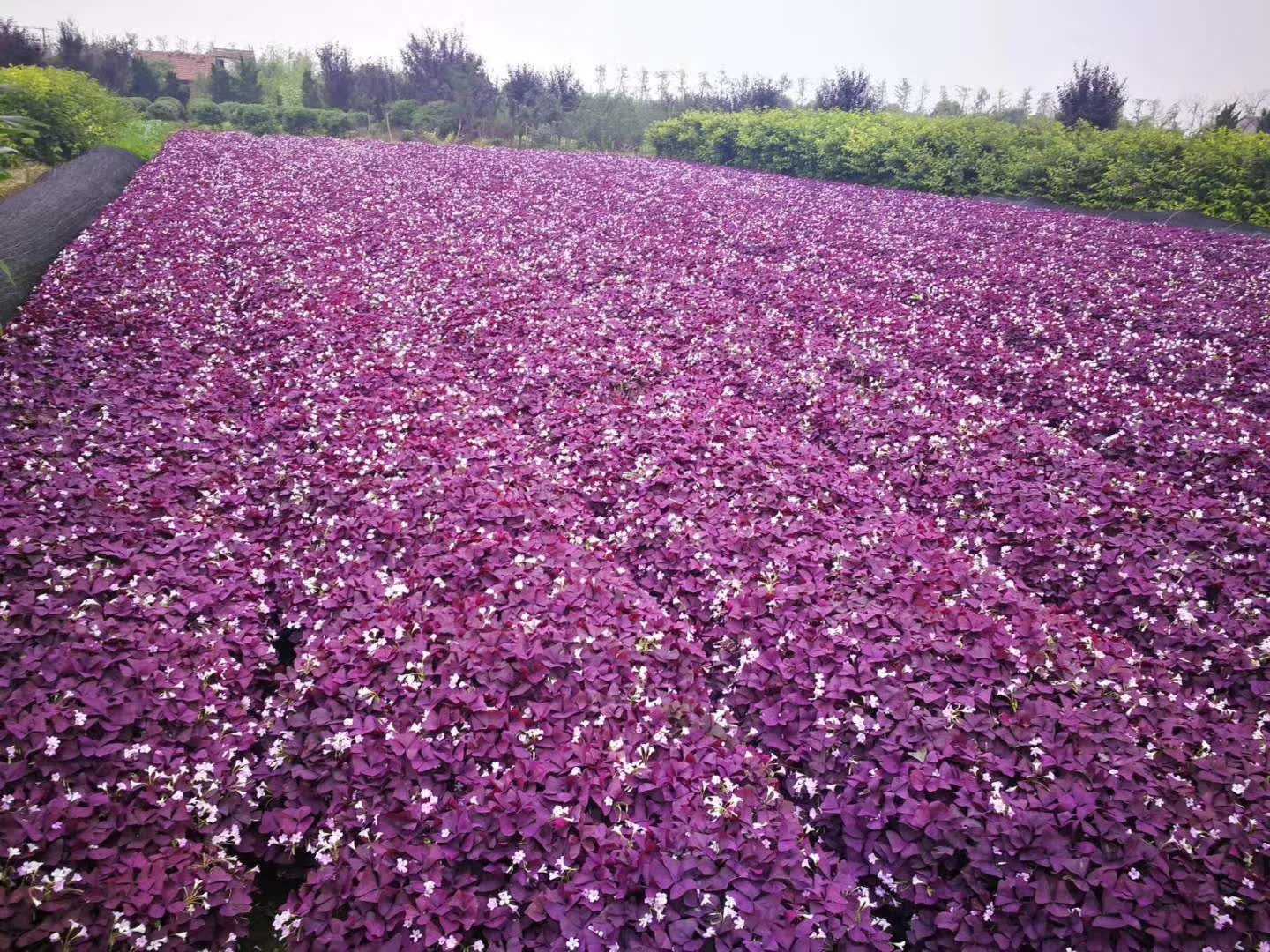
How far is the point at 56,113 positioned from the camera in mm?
16109

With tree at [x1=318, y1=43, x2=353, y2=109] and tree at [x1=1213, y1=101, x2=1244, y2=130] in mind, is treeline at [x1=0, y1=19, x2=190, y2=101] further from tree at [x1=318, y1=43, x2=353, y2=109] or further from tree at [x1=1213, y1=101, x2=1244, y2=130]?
tree at [x1=1213, y1=101, x2=1244, y2=130]

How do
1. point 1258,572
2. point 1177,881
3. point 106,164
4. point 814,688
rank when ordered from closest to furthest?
point 1177,881 < point 814,688 < point 1258,572 < point 106,164

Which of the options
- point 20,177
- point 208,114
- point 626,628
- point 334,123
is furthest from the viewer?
point 334,123

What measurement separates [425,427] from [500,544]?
1.95m

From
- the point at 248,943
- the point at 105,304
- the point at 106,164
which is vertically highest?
the point at 106,164

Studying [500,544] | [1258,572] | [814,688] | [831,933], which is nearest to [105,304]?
[500,544]

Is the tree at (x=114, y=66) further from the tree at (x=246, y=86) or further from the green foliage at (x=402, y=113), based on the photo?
the green foliage at (x=402, y=113)

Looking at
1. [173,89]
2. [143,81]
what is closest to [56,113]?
[143,81]

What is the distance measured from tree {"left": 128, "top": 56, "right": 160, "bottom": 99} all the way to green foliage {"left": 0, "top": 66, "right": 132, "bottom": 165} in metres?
20.6

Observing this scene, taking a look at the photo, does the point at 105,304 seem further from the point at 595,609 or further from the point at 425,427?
the point at 595,609

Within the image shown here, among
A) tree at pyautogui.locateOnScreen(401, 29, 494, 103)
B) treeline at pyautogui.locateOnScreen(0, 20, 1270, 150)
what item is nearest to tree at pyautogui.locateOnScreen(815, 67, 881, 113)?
Answer: treeline at pyautogui.locateOnScreen(0, 20, 1270, 150)

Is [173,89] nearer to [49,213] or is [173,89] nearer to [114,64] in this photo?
[114,64]

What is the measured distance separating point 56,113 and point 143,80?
25153 mm

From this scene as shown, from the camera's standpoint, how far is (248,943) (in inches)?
123
